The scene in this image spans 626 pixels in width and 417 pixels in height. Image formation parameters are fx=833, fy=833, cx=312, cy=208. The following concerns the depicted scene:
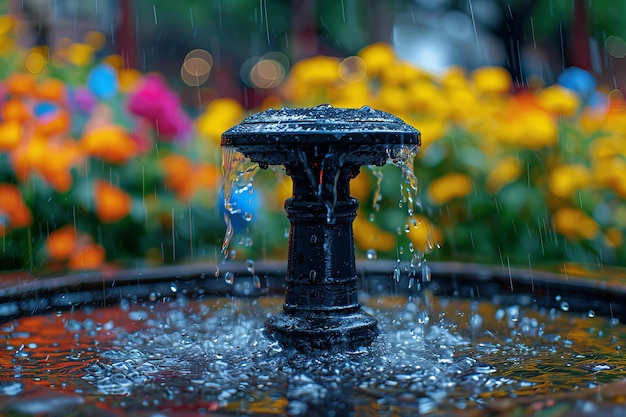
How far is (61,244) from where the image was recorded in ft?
13.9

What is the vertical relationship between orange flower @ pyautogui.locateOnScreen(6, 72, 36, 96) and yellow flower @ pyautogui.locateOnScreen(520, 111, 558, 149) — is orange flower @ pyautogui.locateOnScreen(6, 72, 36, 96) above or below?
above

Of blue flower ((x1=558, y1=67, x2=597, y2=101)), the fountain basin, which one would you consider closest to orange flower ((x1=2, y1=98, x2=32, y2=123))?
the fountain basin

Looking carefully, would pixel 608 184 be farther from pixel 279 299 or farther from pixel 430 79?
pixel 279 299

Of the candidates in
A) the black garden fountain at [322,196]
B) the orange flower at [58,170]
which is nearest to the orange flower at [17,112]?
the orange flower at [58,170]

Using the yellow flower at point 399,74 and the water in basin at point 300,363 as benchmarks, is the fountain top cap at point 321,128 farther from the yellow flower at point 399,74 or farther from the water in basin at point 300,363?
the yellow flower at point 399,74

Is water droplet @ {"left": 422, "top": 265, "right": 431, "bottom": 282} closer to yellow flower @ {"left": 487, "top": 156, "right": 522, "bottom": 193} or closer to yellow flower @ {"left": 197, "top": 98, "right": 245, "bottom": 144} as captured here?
yellow flower @ {"left": 487, "top": 156, "right": 522, "bottom": 193}

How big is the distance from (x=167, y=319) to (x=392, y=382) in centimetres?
125

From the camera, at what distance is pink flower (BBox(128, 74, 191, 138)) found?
4.69 metres

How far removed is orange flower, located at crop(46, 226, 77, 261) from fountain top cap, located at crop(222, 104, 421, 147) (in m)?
2.18

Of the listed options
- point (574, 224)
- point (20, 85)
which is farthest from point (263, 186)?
point (574, 224)

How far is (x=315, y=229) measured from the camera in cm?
242

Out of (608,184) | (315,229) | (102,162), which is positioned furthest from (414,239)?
(315,229)

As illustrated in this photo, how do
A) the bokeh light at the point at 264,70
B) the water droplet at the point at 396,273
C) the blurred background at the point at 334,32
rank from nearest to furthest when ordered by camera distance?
1. the water droplet at the point at 396,273
2. the blurred background at the point at 334,32
3. the bokeh light at the point at 264,70

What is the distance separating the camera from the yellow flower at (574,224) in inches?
173
